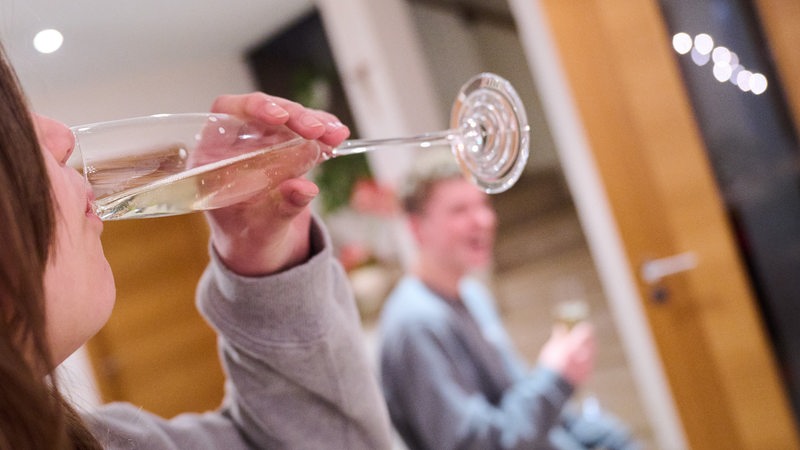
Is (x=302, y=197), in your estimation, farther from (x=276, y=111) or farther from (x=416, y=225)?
(x=416, y=225)

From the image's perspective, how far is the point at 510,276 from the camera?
401cm

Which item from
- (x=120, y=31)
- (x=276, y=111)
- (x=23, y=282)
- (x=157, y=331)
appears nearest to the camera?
(x=23, y=282)

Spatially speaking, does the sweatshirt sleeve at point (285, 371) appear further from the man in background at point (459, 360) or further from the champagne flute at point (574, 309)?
the champagne flute at point (574, 309)

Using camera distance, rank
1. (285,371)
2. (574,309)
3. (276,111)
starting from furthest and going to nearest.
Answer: (574,309) < (285,371) < (276,111)

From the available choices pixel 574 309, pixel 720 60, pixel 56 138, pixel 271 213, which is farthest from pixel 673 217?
pixel 56 138

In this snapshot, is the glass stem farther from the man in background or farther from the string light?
the string light

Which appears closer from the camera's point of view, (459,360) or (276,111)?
(276,111)

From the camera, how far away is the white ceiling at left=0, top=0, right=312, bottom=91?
1.47m

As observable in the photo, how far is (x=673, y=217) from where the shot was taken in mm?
1978

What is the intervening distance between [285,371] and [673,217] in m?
1.51

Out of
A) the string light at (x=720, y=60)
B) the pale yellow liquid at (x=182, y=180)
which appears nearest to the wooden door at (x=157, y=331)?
the string light at (x=720, y=60)

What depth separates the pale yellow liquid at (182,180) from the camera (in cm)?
59

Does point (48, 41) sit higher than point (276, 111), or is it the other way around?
point (48, 41)

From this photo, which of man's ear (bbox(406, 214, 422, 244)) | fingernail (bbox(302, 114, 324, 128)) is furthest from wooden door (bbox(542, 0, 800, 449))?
fingernail (bbox(302, 114, 324, 128))
